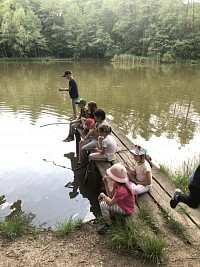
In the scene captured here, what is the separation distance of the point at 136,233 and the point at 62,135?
654 centimetres

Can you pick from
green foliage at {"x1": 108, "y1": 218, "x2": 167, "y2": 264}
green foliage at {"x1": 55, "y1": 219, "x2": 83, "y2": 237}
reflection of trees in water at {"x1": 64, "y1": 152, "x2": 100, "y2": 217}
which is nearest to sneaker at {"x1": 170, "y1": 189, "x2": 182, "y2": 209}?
green foliage at {"x1": 108, "y1": 218, "x2": 167, "y2": 264}

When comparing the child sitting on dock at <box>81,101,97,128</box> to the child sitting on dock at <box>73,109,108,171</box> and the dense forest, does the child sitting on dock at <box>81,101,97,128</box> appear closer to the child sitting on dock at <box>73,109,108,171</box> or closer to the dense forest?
the child sitting on dock at <box>73,109,108,171</box>

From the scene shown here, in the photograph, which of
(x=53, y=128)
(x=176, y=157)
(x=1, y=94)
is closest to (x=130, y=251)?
(x=176, y=157)

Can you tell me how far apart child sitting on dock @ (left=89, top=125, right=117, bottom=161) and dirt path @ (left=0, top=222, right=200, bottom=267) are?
186 centimetres

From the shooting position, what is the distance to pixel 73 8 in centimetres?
5988

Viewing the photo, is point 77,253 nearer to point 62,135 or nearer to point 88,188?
point 88,188

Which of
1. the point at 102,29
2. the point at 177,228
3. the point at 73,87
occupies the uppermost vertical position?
the point at 102,29

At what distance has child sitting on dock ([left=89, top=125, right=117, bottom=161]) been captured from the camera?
541 cm

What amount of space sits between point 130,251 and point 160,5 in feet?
199

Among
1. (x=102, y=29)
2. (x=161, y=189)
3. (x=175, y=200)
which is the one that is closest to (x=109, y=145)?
(x=161, y=189)

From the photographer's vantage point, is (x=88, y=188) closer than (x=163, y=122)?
Yes

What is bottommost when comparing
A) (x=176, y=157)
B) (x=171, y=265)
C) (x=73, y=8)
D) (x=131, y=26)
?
(x=176, y=157)

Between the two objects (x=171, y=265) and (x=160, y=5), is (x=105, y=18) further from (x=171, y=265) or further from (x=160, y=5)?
(x=171, y=265)

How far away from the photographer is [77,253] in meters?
3.69
